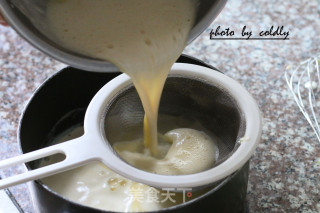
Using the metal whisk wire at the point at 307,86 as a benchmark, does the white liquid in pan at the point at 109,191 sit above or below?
below

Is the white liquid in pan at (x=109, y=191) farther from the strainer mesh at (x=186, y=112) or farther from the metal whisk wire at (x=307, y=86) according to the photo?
the metal whisk wire at (x=307, y=86)

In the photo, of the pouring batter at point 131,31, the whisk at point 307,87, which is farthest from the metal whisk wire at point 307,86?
the pouring batter at point 131,31

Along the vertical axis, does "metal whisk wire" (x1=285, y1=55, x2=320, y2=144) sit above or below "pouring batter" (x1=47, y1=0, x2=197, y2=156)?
below

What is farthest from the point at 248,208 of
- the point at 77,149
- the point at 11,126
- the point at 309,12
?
the point at 309,12

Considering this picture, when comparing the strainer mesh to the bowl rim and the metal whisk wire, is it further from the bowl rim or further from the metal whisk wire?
the metal whisk wire

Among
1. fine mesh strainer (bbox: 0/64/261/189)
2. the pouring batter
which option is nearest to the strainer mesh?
fine mesh strainer (bbox: 0/64/261/189)

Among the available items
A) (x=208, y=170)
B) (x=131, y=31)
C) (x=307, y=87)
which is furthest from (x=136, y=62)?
(x=307, y=87)
